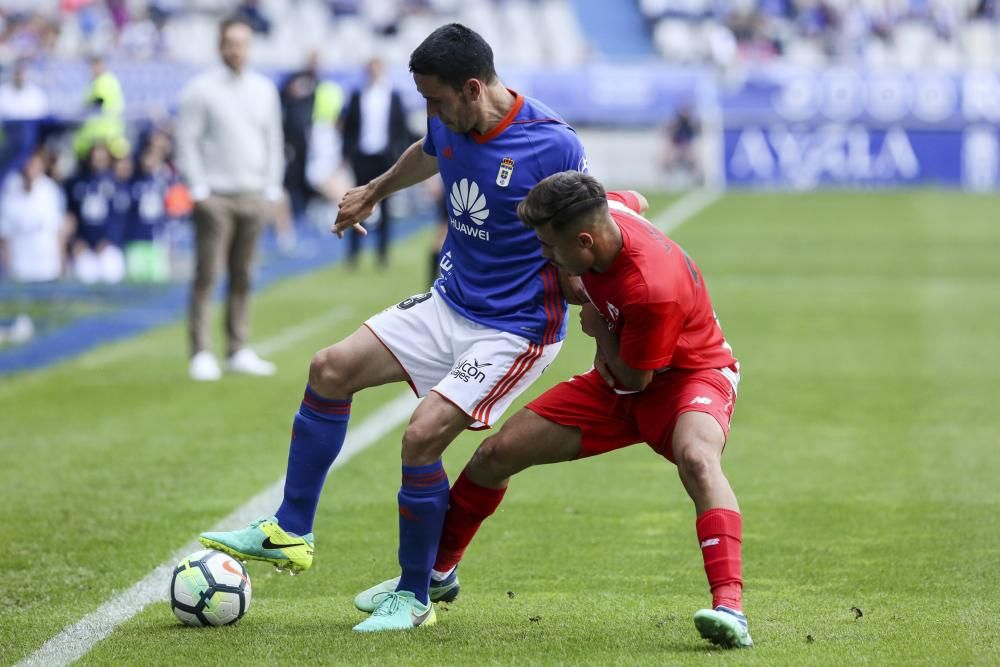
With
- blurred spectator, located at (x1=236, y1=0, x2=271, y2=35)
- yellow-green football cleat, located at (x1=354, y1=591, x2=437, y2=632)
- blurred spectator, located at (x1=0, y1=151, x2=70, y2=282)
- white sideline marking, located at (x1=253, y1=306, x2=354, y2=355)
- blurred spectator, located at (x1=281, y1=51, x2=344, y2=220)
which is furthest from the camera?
blurred spectator, located at (x1=236, y1=0, x2=271, y2=35)

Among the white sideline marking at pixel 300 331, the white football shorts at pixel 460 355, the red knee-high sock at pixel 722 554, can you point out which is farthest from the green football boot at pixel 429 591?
the white sideline marking at pixel 300 331

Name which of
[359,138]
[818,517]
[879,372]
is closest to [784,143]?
[359,138]

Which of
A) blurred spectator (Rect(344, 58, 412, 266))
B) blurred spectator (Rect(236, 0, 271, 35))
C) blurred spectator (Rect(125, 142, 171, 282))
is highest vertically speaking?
blurred spectator (Rect(344, 58, 412, 266))

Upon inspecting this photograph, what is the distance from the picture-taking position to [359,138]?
58.3 feet

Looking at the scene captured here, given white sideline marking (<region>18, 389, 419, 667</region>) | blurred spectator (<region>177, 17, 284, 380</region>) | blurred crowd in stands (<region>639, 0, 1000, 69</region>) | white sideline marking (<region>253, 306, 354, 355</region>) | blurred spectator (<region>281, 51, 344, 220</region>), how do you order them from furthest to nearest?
1. blurred crowd in stands (<region>639, 0, 1000, 69</region>)
2. blurred spectator (<region>281, 51, 344, 220</region>)
3. white sideline marking (<region>253, 306, 354, 355</region>)
4. blurred spectator (<region>177, 17, 284, 380</region>)
5. white sideline marking (<region>18, 389, 419, 667</region>)

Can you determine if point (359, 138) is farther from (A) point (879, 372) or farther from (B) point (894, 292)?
(A) point (879, 372)

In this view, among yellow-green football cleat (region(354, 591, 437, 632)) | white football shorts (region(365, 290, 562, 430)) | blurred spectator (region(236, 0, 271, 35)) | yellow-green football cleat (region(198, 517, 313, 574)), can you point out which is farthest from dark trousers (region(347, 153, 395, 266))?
blurred spectator (region(236, 0, 271, 35))

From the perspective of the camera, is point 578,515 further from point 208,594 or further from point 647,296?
point 647,296

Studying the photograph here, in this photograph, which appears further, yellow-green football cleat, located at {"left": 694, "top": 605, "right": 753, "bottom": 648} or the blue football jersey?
the blue football jersey

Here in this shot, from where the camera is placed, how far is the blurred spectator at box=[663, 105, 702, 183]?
97.0ft

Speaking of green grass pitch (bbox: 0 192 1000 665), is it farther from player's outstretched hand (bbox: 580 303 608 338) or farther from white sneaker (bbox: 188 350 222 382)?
player's outstretched hand (bbox: 580 303 608 338)

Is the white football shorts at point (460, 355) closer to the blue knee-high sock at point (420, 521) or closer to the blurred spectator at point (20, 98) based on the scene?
the blue knee-high sock at point (420, 521)

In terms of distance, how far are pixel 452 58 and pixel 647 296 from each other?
1045 millimetres

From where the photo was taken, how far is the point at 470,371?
5.52 m
